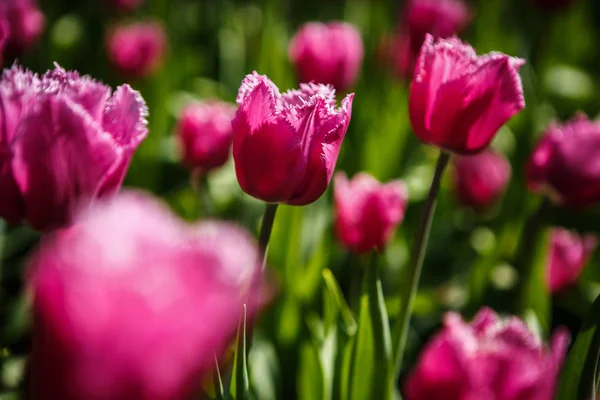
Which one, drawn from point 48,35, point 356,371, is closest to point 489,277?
point 356,371

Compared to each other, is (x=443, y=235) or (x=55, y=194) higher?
(x=55, y=194)

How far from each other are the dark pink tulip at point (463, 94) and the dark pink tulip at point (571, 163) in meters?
0.31

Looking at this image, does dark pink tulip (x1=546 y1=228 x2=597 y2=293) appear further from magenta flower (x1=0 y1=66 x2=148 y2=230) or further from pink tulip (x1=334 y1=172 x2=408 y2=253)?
magenta flower (x1=0 y1=66 x2=148 y2=230)

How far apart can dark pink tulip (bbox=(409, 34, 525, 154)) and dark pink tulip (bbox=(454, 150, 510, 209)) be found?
26.7 inches

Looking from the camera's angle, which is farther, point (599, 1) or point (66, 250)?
point (599, 1)

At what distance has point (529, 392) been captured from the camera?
1.69 feet

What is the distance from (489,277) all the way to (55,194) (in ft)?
2.73

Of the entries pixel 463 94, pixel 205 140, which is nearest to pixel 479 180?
pixel 205 140

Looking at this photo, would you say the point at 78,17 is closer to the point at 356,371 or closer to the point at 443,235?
the point at 443,235

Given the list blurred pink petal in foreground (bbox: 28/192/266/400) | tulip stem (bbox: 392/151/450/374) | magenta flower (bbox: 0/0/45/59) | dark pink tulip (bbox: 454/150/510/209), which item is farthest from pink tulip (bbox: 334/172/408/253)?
blurred pink petal in foreground (bbox: 28/192/266/400)

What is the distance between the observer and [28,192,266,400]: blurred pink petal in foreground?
0.21 m

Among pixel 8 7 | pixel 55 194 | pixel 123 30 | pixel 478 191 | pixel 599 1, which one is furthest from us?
pixel 599 1

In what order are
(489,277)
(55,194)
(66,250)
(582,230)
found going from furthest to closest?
(582,230)
(489,277)
(55,194)
(66,250)

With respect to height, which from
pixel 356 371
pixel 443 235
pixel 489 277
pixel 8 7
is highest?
pixel 8 7
